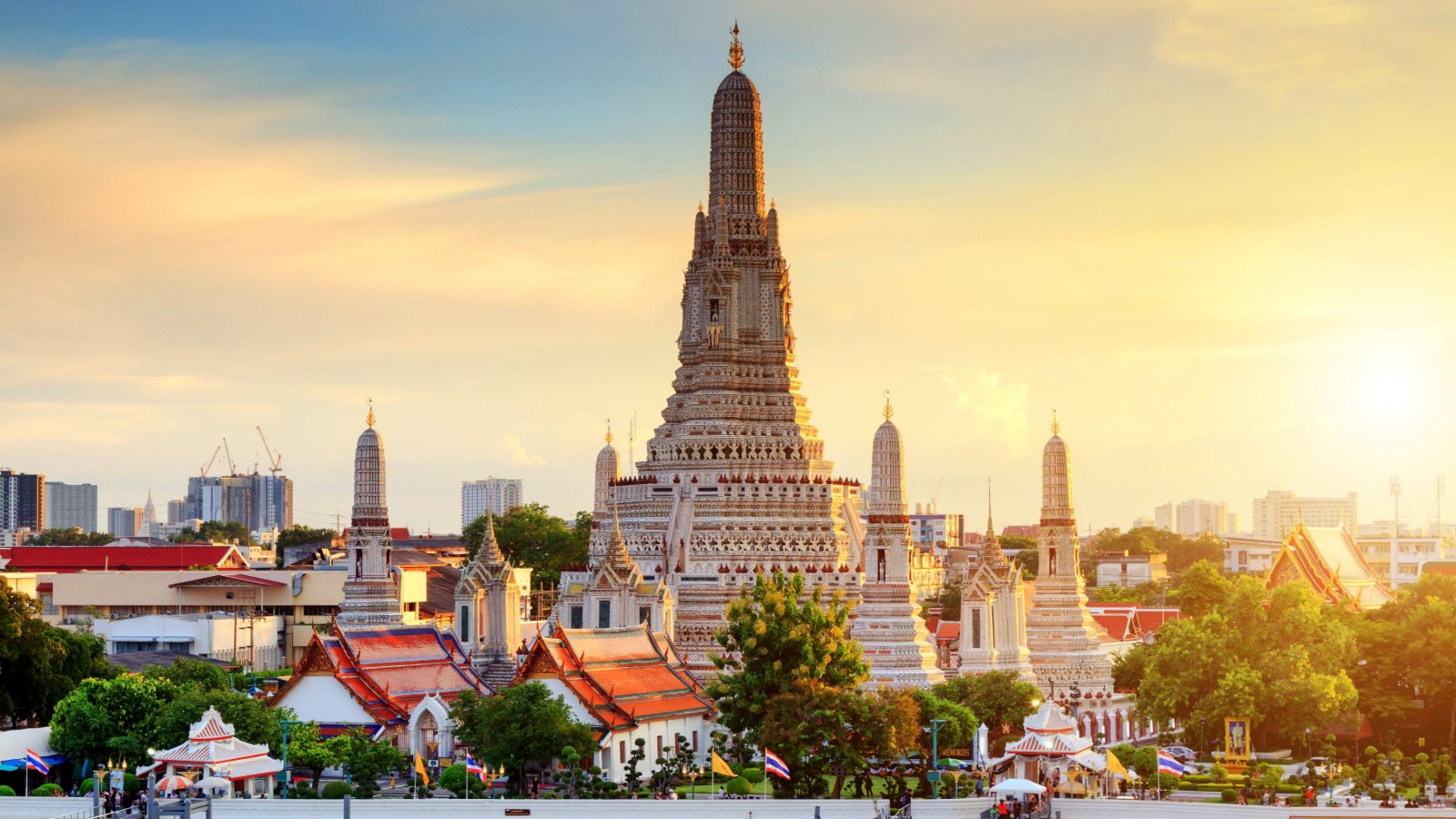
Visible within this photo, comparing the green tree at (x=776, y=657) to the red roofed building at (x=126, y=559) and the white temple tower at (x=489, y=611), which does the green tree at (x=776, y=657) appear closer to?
the white temple tower at (x=489, y=611)

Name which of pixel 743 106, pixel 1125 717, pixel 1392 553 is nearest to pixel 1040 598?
pixel 1125 717

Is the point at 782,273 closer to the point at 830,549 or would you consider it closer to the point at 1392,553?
the point at 830,549

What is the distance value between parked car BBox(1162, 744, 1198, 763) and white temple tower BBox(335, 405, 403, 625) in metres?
34.4

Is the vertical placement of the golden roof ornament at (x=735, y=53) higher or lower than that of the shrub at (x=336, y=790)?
higher

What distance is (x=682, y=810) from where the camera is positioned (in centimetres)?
Result: 6619

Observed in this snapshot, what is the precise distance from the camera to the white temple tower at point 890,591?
90562 millimetres

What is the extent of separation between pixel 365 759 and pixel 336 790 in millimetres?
1375

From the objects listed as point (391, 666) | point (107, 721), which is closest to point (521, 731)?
point (391, 666)

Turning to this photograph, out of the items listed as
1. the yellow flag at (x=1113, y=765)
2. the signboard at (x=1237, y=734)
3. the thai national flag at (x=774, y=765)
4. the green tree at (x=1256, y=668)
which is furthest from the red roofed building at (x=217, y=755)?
the signboard at (x=1237, y=734)

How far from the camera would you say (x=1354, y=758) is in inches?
3369

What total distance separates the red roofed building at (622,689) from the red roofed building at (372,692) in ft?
13.0

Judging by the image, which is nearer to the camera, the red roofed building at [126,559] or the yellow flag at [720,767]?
the yellow flag at [720,767]

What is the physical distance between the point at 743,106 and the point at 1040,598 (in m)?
27.3

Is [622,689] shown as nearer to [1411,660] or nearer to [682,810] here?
[682,810]
